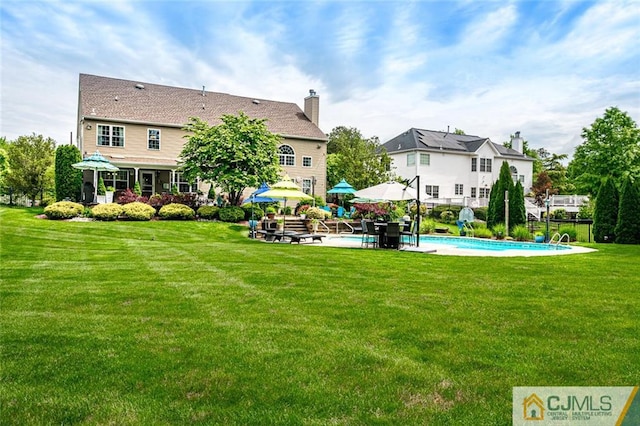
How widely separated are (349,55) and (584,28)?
6.11m

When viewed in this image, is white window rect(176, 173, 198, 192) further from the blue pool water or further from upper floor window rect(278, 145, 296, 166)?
the blue pool water

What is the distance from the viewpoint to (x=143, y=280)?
7.68m

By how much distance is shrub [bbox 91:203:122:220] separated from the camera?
1991cm

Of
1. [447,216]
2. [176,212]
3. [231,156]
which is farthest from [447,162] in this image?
[176,212]

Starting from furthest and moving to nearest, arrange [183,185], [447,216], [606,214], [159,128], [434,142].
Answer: [434,142] < [447,216] < [183,185] < [159,128] < [606,214]

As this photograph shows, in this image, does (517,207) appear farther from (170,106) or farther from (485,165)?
(170,106)

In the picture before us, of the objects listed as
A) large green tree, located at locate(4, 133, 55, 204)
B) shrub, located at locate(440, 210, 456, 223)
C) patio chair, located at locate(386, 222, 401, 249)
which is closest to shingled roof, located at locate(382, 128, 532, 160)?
shrub, located at locate(440, 210, 456, 223)

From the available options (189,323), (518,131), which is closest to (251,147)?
(189,323)

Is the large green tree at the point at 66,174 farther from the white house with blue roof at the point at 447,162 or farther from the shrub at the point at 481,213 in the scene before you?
the shrub at the point at 481,213

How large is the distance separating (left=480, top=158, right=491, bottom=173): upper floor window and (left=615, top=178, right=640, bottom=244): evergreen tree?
25.5m

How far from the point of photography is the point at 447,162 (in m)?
40.8

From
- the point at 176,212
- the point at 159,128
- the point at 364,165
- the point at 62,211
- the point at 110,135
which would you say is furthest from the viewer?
the point at 364,165

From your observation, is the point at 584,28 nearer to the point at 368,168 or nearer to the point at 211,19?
the point at 211,19

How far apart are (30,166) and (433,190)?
3045 cm
